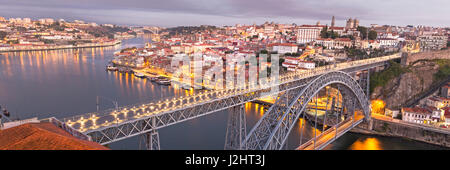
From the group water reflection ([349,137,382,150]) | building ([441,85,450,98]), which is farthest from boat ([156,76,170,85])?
building ([441,85,450,98])

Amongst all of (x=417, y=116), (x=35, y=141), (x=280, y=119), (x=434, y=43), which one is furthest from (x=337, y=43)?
(x=35, y=141)

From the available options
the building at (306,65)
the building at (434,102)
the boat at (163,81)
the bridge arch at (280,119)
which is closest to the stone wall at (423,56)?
the building at (434,102)

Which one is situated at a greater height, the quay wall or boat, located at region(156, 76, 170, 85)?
boat, located at region(156, 76, 170, 85)

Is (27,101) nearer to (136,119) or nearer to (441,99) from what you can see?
(136,119)

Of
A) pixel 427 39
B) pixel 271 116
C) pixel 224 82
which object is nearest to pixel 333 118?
pixel 271 116

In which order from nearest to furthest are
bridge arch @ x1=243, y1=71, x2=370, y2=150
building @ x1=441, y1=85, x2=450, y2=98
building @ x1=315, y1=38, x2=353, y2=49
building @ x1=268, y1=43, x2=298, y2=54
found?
bridge arch @ x1=243, y1=71, x2=370, y2=150 → building @ x1=441, y1=85, x2=450, y2=98 → building @ x1=315, y1=38, x2=353, y2=49 → building @ x1=268, y1=43, x2=298, y2=54

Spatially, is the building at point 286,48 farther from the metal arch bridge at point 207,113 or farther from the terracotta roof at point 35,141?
the terracotta roof at point 35,141

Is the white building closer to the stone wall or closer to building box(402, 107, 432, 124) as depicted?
building box(402, 107, 432, 124)
